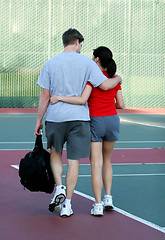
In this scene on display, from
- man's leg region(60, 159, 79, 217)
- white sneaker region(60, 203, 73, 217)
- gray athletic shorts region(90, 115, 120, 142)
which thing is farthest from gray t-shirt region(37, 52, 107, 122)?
white sneaker region(60, 203, 73, 217)

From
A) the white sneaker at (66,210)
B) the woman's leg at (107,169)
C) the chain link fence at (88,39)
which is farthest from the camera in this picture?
the chain link fence at (88,39)

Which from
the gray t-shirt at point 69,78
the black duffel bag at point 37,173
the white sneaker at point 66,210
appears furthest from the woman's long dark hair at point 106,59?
the white sneaker at point 66,210

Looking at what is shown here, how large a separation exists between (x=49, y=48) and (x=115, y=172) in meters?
13.9

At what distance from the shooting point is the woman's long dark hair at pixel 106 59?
5.22 m

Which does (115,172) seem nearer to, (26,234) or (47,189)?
(47,189)

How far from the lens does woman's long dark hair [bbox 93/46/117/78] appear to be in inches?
206

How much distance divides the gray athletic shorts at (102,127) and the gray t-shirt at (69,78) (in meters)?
0.19

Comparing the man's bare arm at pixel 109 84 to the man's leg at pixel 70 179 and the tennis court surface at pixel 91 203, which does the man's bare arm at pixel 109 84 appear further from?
the tennis court surface at pixel 91 203

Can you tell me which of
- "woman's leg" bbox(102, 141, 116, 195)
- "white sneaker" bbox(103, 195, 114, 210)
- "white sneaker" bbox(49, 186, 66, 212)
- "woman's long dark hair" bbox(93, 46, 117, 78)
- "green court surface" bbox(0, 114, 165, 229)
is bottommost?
"green court surface" bbox(0, 114, 165, 229)

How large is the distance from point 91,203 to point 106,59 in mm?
1559

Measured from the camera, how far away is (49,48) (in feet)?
68.5

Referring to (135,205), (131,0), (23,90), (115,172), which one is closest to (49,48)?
(23,90)

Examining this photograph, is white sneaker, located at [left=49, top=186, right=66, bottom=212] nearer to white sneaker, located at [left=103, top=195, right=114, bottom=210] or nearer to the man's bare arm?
white sneaker, located at [left=103, top=195, right=114, bottom=210]

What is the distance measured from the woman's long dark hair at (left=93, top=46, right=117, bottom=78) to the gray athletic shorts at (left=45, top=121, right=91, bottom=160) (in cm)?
59
